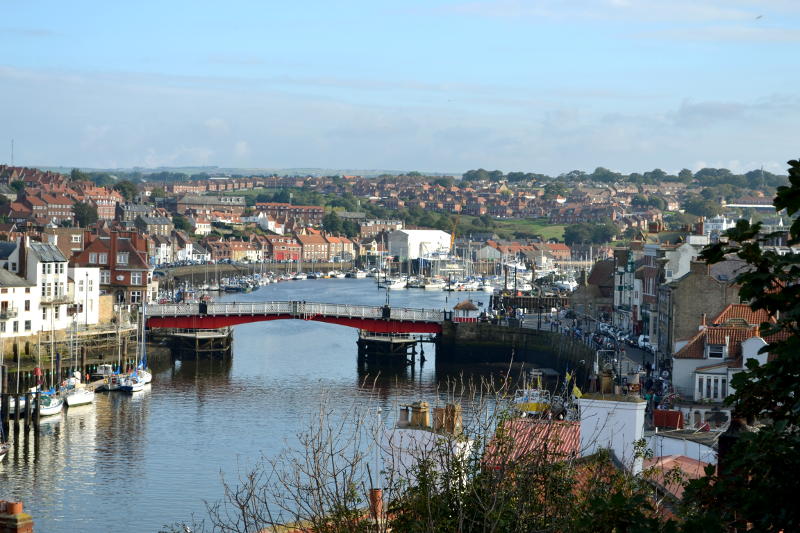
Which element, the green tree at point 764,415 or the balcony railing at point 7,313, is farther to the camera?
the balcony railing at point 7,313

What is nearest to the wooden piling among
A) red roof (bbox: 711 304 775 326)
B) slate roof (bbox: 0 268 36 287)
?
slate roof (bbox: 0 268 36 287)

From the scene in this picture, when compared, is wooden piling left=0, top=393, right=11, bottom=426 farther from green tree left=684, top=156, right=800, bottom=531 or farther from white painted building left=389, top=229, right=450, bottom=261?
white painted building left=389, top=229, right=450, bottom=261

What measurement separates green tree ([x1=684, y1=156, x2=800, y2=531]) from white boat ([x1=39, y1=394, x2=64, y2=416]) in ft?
110

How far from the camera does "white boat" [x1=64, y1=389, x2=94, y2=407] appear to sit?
1598 inches

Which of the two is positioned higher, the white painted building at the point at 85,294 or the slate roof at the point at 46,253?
the slate roof at the point at 46,253

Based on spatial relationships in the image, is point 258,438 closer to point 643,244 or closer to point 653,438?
point 653,438

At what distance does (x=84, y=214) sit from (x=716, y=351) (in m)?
115

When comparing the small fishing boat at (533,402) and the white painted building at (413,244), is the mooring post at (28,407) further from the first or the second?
the white painted building at (413,244)

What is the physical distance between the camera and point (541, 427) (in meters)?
12.8

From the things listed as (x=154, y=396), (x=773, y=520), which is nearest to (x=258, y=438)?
(x=154, y=396)

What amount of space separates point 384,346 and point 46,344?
15146 millimetres

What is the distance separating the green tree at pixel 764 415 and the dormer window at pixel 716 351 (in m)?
29.4

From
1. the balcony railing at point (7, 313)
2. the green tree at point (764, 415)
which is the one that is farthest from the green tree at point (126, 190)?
the green tree at point (764, 415)

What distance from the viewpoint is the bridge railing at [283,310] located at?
189 feet
